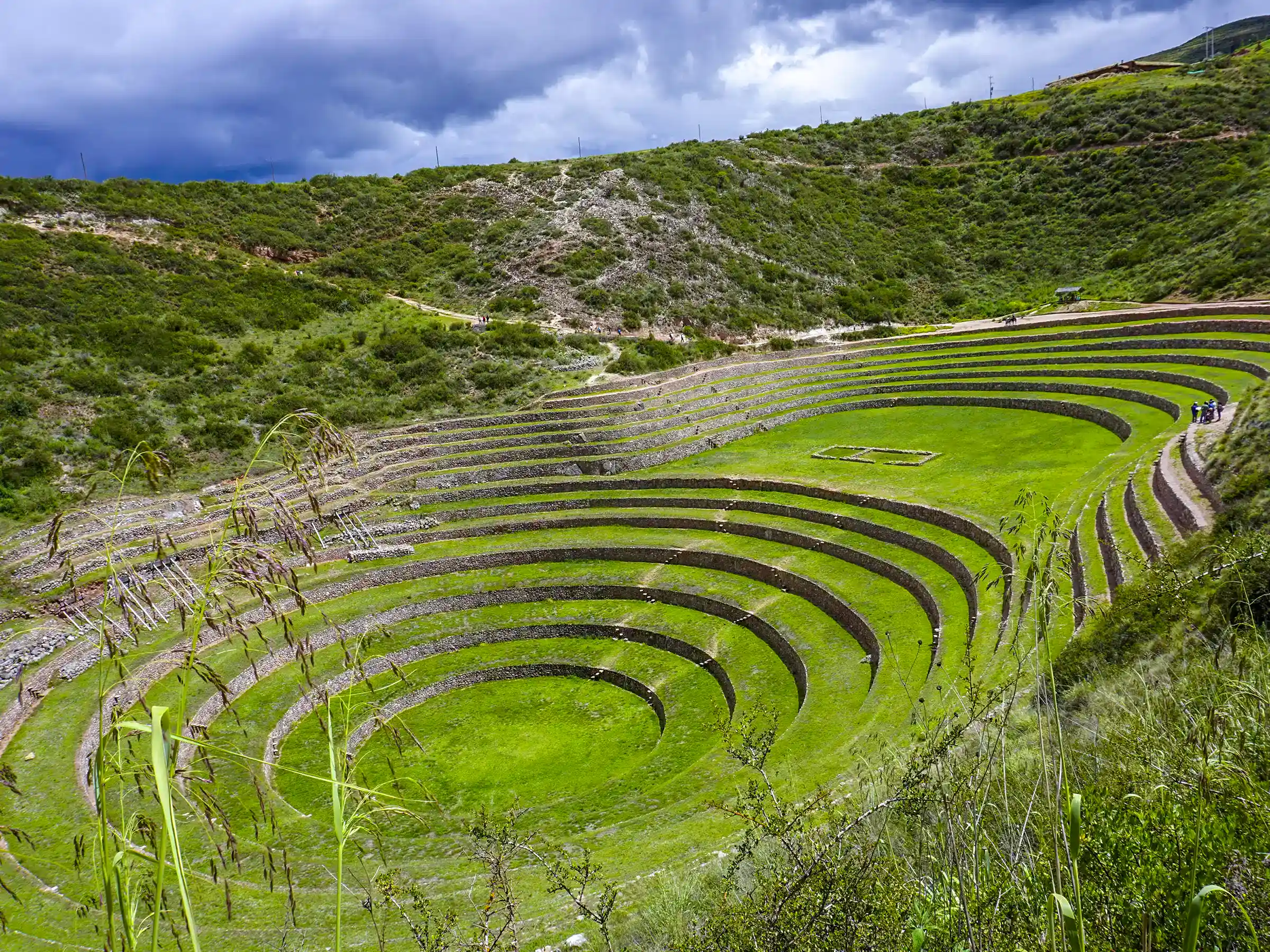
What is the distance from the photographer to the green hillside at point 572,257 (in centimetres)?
3091

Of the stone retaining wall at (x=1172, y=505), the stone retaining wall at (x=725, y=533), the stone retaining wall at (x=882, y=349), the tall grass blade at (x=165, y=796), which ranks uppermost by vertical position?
the stone retaining wall at (x=882, y=349)

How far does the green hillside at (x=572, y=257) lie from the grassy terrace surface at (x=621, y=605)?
5.69m

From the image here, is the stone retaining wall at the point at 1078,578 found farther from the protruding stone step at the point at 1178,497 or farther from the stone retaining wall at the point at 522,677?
the stone retaining wall at the point at 522,677

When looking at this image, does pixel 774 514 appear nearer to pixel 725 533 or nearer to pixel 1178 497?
pixel 725 533

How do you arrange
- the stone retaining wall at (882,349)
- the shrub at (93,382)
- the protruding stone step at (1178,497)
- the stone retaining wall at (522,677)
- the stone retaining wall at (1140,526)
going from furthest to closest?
the shrub at (93,382), the stone retaining wall at (882,349), the stone retaining wall at (522,677), the protruding stone step at (1178,497), the stone retaining wall at (1140,526)

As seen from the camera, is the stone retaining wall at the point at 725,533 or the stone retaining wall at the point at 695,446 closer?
the stone retaining wall at the point at 725,533

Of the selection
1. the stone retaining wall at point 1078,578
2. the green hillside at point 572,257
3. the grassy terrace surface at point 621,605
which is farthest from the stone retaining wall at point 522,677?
the green hillside at point 572,257

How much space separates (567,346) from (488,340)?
3823 millimetres

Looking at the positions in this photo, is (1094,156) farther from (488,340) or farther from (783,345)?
(488,340)

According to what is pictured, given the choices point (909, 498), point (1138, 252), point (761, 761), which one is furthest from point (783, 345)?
point (761, 761)

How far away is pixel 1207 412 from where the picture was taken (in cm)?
1873

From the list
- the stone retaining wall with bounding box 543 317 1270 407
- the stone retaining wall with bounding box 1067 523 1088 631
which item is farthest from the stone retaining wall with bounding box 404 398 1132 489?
the stone retaining wall with bounding box 1067 523 1088 631

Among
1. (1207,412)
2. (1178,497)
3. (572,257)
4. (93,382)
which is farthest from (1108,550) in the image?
(572,257)

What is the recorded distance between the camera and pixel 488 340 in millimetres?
37344
